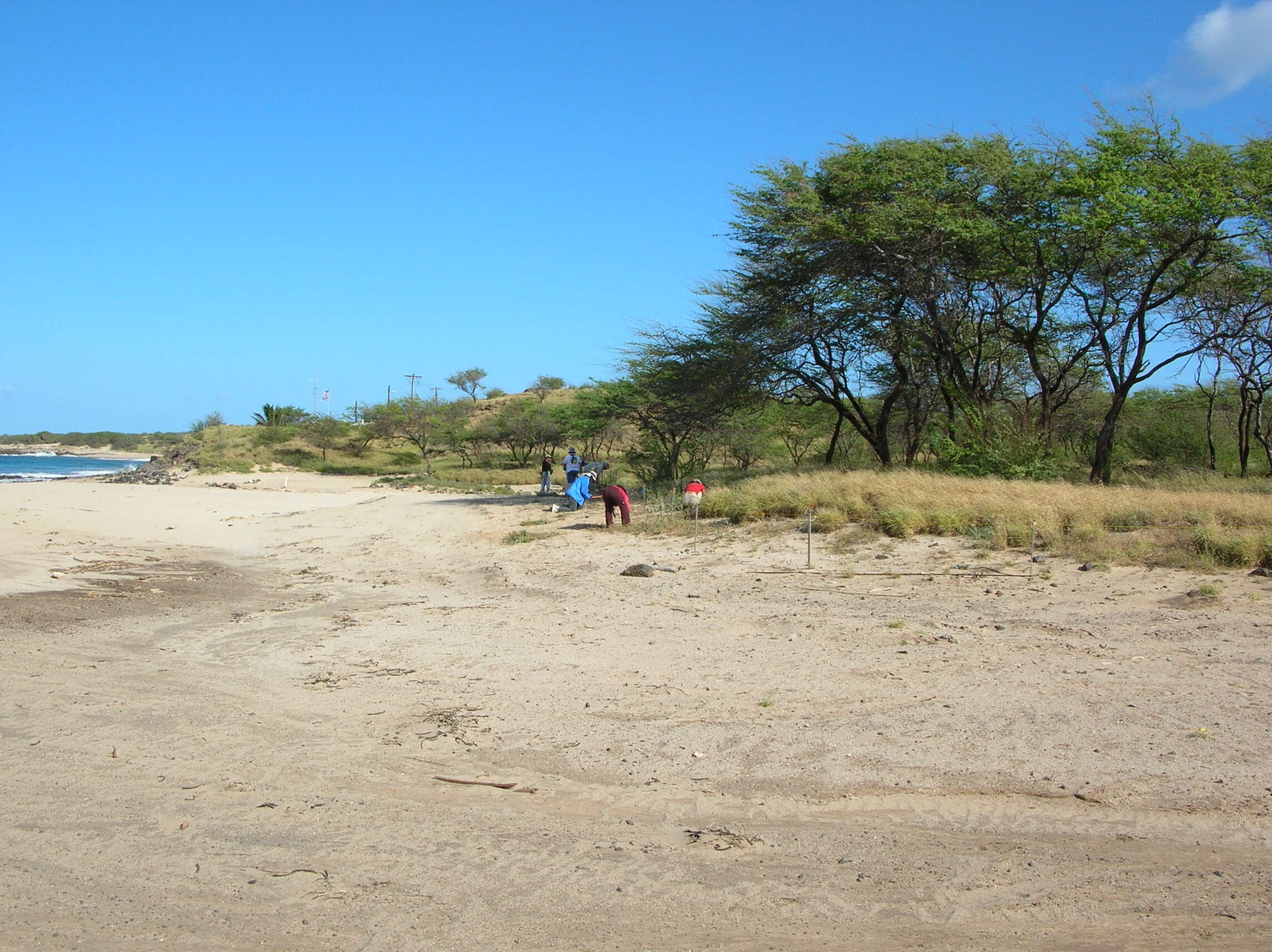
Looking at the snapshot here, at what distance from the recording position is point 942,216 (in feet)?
70.0

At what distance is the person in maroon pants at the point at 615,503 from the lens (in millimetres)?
17031

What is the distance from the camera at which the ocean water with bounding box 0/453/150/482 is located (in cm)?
5700

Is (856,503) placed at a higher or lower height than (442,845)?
higher

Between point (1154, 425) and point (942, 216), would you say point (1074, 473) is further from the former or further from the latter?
point (1154, 425)

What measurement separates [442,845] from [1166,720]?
185 inches

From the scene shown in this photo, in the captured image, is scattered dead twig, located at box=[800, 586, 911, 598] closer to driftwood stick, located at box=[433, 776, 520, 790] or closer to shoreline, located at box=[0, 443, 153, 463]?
driftwood stick, located at box=[433, 776, 520, 790]

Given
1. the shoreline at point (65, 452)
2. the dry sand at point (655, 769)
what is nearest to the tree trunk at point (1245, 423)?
the dry sand at point (655, 769)

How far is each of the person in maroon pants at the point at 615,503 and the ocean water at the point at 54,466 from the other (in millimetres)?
40189

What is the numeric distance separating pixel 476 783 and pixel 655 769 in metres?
1.07

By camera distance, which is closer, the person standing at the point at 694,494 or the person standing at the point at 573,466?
the person standing at the point at 694,494

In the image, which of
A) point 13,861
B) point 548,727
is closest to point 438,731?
point 548,727

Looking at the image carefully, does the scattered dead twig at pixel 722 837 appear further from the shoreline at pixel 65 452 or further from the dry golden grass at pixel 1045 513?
the shoreline at pixel 65 452

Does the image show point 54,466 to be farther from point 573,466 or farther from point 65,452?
point 573,466

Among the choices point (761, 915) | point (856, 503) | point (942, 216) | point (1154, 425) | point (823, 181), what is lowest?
point (761, 915)
